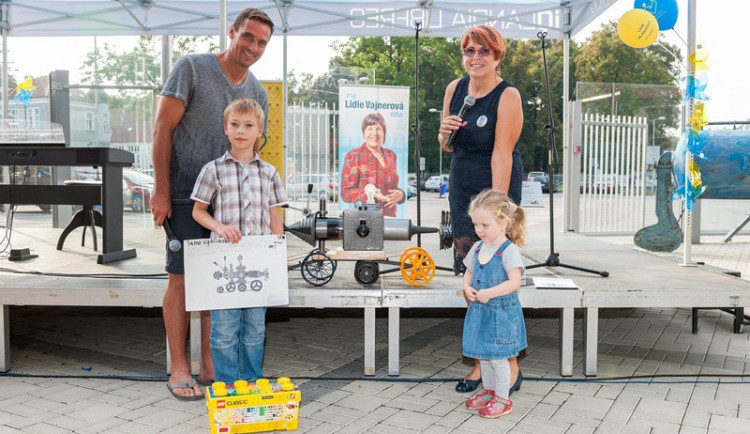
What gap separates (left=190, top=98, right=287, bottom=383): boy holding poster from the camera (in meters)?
2.86

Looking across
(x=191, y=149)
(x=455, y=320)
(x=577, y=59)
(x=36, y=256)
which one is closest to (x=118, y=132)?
(x=36, y=256)

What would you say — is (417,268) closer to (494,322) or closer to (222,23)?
(494,322)

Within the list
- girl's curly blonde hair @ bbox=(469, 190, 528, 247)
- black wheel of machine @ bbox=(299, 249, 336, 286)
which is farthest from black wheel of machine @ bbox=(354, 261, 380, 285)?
girl's curly blonde hair @ bbox=(469, 190, 528, 247)

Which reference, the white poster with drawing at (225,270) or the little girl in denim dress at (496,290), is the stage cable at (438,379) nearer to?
the little girl in denim dress at (496,290)

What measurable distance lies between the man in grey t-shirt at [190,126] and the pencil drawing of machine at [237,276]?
27cm

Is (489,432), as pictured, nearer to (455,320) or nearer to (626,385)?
(626,385)

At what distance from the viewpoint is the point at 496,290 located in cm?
279

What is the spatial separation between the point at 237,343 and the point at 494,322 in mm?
1166

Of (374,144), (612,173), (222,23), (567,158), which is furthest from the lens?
(612,173)

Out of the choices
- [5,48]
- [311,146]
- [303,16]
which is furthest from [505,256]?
[5,48]

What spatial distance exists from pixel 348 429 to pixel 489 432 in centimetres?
59

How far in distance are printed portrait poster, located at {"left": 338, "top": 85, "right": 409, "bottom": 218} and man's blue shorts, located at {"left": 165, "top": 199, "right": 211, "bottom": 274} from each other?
533 centimetres

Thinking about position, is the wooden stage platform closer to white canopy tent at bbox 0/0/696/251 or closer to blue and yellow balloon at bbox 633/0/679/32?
blue and yellow balloon at bbox 633/0/679/32

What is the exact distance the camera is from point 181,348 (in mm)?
3160
